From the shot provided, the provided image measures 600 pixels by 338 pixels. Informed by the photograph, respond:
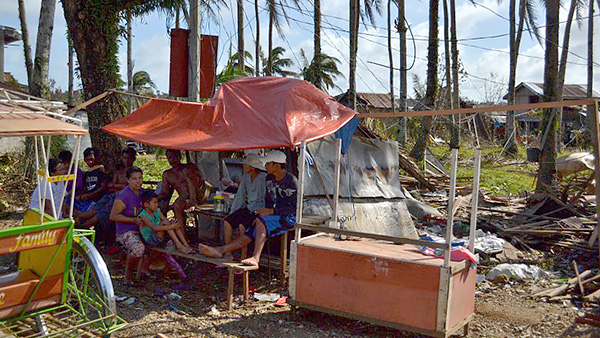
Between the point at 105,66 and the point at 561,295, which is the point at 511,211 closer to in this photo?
the point at 561,295

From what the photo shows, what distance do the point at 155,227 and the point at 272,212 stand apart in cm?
141

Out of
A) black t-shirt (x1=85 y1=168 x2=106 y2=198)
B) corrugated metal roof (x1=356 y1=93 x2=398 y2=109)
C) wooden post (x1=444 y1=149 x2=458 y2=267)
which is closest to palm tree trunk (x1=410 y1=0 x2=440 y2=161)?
black t-shirt (x1=85 y1=168 x2=106 y2=198)

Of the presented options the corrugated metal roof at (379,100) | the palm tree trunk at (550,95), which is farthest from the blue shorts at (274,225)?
the corrugated metal roof at (379,100)

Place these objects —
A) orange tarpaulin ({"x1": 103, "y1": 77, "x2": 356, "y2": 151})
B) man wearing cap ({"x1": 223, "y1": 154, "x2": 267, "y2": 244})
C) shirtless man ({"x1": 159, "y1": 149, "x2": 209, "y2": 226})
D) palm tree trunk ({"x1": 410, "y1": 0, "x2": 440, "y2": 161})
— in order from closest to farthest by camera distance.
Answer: orange tarpaulin ({"x1": 103, "y1": 77, "x2": 356, "y2": 151}) < man wearing cap ({"x1": 223, "y1": 154, "x2": 267, "y2": 244}) < shirtless man ({"x1": 159, "y1": 149, "x2": 209, "y2": 226}) < palm tree trunk ({"x1": 410, "y1": 0, "x2": 440, "y2": 161})

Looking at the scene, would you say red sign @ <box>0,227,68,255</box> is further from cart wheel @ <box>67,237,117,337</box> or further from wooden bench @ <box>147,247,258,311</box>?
wooden bench @ <box>147,247,258,311</box>

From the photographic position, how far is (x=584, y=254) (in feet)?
27.1

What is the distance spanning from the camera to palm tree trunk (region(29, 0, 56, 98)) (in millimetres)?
12109

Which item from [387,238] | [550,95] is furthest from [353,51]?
[387,238]

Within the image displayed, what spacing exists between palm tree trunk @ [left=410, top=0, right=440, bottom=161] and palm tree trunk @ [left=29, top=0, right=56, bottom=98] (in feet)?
32.8

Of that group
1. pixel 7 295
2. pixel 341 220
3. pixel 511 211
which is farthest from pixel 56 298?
pixel 511 211

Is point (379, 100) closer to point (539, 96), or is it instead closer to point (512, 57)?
point (539, 96)

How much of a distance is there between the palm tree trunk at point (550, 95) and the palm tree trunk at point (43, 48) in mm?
10441

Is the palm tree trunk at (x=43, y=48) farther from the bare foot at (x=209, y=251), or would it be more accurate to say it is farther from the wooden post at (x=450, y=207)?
the wooden post at (x=450, y=207)

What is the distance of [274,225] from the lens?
652 cm
